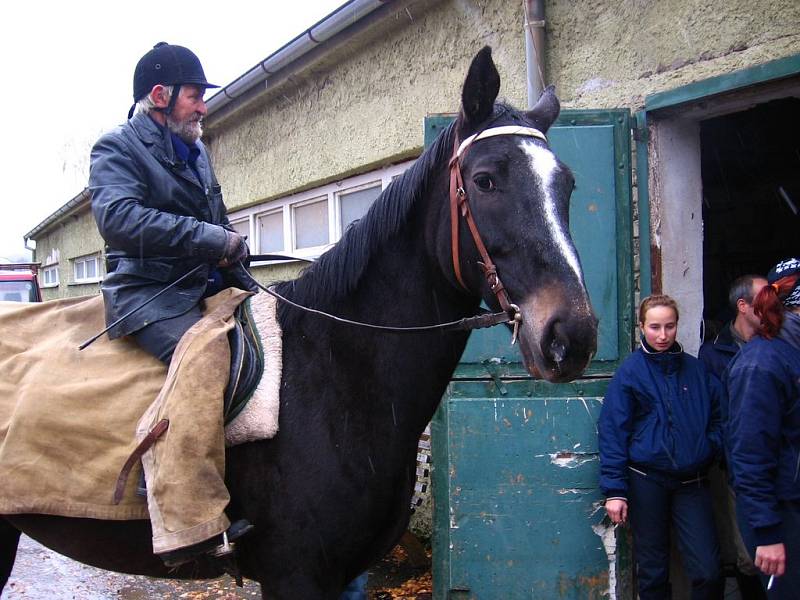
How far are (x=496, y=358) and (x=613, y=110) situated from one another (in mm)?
1501

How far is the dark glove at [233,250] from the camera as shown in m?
2.35

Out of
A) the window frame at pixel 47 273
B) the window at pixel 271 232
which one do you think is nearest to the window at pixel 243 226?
the window at pixel 271 232

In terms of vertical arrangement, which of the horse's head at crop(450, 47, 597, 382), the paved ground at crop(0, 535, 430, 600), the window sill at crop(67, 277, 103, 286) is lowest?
the paved ground at crop(0, 535, 430, 600)

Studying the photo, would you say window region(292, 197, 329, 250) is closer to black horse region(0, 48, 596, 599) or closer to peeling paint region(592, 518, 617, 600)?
peeling paint region(592, 518, 617, 600)

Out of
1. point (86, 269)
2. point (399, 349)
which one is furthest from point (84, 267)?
point (399, 349)

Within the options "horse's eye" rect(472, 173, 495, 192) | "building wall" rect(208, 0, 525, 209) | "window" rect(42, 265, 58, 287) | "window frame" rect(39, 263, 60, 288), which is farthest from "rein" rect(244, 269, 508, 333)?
"window" rect(42, 265, 58, 287)

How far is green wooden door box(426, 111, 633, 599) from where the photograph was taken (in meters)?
3.53

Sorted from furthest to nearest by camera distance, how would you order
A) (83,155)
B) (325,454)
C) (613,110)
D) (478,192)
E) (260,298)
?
(83,155) < (613,110) < (260,298) < (325,454) < (478,192)

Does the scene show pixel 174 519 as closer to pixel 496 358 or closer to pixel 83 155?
pixel 496 358

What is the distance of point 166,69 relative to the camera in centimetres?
251

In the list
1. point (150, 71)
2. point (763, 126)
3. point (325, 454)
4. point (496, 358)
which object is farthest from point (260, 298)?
point (763, 126)

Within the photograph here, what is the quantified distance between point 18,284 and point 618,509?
45.0 ft

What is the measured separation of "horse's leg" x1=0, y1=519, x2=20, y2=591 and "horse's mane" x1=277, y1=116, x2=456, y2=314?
1.58m

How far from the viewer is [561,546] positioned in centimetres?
354
